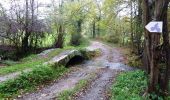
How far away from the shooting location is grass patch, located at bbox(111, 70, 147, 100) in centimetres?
1243

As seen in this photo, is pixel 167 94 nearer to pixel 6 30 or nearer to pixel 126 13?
pixel 6 30

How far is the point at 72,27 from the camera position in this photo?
40188 millimetres

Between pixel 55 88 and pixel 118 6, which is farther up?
pixel 118 6

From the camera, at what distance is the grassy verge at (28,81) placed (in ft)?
41.6

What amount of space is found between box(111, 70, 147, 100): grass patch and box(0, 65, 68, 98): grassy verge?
11.7 ft

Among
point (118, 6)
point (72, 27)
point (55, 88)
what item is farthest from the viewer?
point (72, 27)

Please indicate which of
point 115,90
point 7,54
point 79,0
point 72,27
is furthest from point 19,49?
point 79,0

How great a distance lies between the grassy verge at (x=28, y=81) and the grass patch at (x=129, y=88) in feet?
11.7

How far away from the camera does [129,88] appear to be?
47.3ft

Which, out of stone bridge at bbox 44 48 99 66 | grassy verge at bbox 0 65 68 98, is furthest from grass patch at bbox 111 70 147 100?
stone bridge at bbox 44 48 99 66

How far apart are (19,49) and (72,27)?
13293 millimetres

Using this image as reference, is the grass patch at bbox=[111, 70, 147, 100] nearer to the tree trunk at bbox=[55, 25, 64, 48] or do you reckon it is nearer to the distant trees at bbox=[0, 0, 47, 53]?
the distant trees at bbox=[0, 0, 47, 53]

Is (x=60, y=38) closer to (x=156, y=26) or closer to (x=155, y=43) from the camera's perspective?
(x=155, y=43)

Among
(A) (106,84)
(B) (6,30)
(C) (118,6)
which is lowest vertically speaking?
(A) (106,84)
